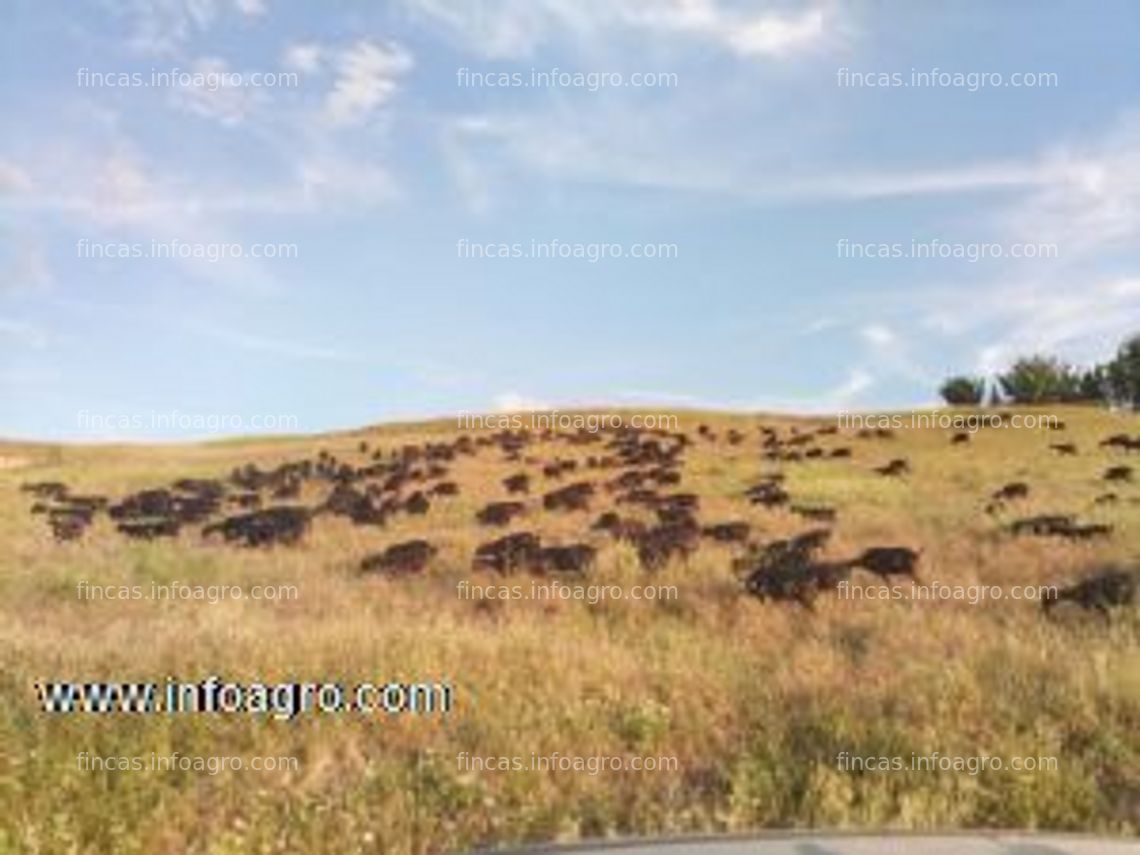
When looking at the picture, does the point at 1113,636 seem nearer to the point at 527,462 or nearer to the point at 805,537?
the point at 805,537

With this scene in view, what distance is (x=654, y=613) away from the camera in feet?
48.4

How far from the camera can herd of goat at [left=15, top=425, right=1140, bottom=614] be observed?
16.6 m

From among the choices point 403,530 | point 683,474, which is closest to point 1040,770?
point 403,530

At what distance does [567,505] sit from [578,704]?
16.5 m

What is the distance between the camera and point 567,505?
26219 millimetres

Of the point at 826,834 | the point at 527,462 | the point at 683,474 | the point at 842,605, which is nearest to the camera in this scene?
the point at 826,834

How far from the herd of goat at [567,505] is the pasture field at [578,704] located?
36 cm

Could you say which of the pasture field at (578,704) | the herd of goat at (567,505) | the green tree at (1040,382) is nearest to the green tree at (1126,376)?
the green tree at (1040,382)

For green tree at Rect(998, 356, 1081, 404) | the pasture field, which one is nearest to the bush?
green tree at Rect(998, 356, 1081, 404)

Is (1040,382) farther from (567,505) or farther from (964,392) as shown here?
(567,505)

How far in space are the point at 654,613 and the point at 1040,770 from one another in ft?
21.9

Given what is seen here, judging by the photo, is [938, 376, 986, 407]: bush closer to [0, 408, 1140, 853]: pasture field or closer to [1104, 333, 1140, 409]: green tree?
[1104, 333, 1140, 409]: green tree

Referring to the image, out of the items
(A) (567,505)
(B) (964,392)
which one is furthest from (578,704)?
(B) (964,392)

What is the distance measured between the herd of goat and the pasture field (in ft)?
1.19
